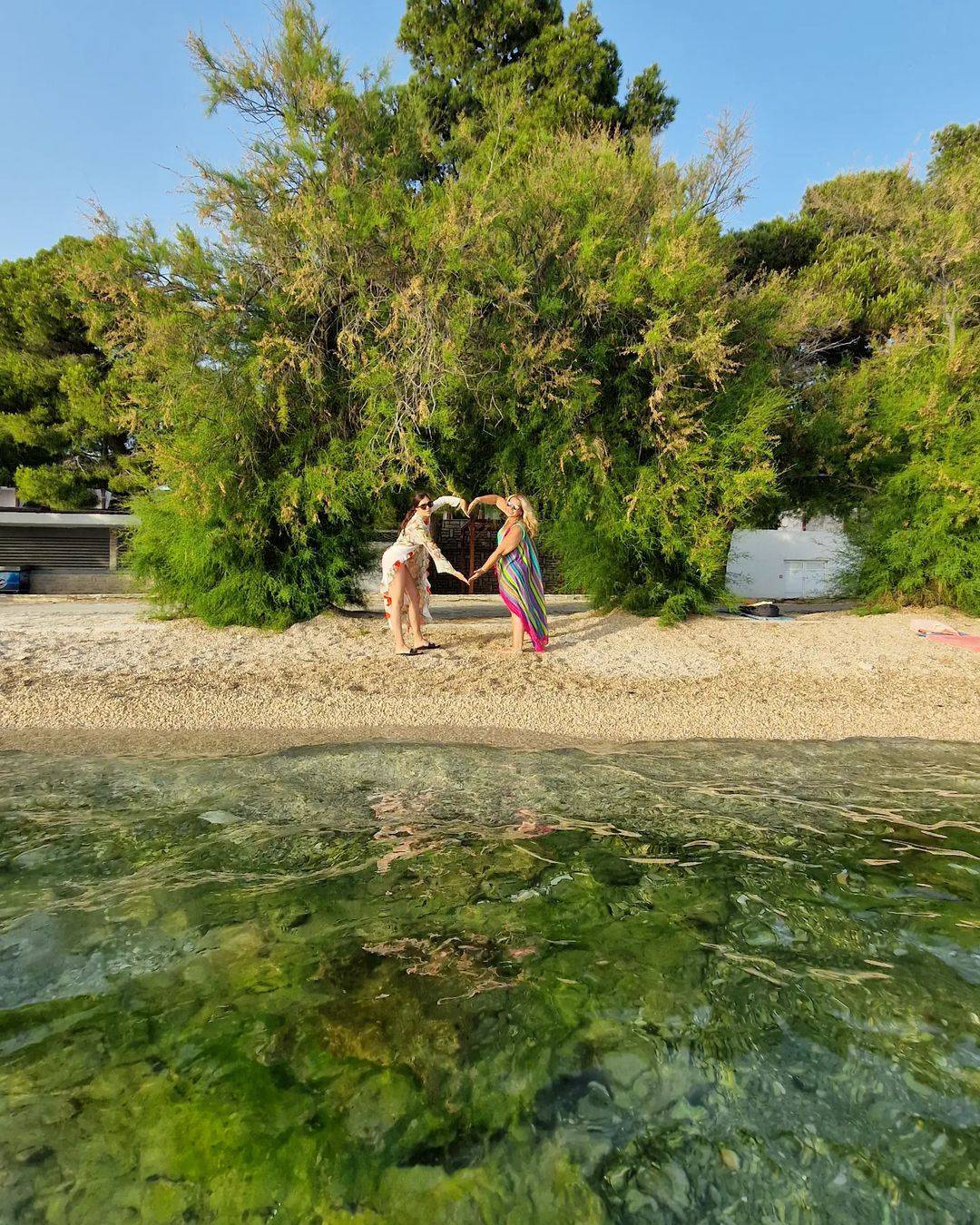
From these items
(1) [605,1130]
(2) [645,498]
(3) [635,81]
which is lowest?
(1) [605,1130]

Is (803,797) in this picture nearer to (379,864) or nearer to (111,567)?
(379,864)

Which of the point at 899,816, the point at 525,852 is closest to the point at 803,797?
the point at 899,816

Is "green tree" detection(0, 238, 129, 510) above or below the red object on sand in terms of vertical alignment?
above

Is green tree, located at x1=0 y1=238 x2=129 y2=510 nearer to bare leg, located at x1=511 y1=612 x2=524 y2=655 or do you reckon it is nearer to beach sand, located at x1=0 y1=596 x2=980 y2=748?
beach sand, located at x1=0 y1=596 x2=980 y2=748

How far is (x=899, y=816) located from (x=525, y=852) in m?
2.11

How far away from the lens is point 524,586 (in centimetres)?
800

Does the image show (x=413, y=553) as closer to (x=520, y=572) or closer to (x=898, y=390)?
(x=520, y=572)

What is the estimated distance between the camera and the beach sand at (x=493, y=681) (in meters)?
6.04

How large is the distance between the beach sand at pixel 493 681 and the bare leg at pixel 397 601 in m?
0.21

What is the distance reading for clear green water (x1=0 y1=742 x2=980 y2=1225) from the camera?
63.8 inches

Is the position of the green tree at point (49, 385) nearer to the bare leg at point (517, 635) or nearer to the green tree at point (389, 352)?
the green tree at point (389, 352)

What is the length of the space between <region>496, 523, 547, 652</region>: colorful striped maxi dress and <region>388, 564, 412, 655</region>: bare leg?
109 centimetres

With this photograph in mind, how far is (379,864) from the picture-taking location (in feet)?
10.3

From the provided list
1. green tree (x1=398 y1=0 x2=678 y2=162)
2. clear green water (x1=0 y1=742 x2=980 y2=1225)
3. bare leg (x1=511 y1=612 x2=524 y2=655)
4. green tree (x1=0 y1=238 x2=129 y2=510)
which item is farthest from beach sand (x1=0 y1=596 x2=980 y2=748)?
green tree (x1=398 y1=0 x2=678 y2=162)
